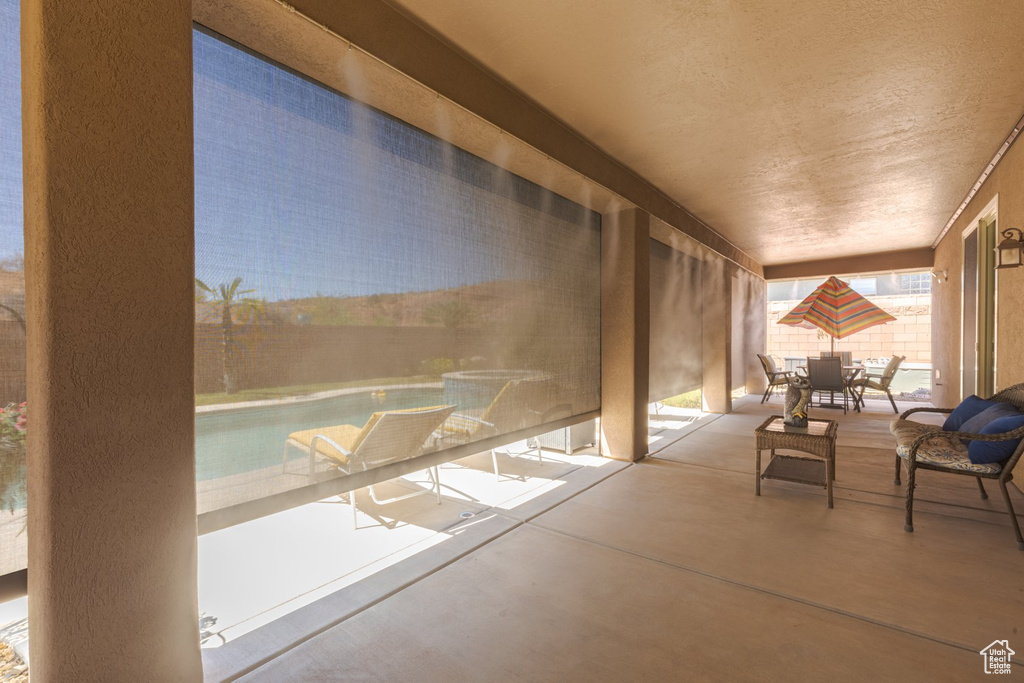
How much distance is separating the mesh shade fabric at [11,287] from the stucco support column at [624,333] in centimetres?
391

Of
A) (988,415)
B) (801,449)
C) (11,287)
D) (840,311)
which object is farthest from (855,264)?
(11,287)

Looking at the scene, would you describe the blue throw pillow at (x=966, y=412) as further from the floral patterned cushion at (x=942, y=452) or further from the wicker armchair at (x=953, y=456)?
the floral patterned cushion at (x=942, y=452)

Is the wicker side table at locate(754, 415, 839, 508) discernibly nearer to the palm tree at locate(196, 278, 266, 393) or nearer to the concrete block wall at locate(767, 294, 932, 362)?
the palm tree at locate(196, 278, 266, 393)

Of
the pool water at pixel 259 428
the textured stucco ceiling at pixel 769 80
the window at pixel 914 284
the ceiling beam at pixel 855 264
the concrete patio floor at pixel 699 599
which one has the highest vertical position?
the textured stucco ceiling at pixel 769 80

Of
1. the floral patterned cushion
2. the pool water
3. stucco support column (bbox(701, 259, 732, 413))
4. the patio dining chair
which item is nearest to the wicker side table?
the floral patterned cushion

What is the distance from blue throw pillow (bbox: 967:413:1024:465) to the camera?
2.59m

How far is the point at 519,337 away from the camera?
3.42 meters

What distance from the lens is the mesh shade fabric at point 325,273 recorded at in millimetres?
1791

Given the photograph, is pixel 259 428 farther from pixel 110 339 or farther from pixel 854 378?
pixel 854 378

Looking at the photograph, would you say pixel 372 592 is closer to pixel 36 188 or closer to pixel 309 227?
pixel 309 227

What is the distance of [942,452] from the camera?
282 cm

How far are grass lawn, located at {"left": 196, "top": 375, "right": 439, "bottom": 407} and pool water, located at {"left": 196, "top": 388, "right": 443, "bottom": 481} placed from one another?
4cm

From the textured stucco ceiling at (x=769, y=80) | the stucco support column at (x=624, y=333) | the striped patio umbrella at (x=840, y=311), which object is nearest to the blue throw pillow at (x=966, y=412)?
the textured stucco ceiling at (x=769, y=80)

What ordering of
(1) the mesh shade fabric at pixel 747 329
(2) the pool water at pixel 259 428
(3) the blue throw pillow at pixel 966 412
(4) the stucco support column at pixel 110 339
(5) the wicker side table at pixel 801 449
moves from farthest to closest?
(1) the mesh shade fabric at pixel 747 329
(3) the blue throw pillow at pixel 966 412
(5) the wicker side table at pixel 801 449
(2) the pool water at pixel 259 428
(4) the stucco support column at pixel 110 339
